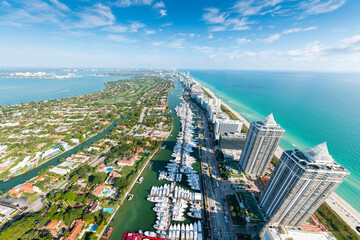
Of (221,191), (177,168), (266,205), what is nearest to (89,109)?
(177,168)

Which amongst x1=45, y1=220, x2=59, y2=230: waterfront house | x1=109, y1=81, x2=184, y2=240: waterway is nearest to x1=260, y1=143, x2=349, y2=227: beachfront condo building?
x1=109, y1=81, x2=184, y2=240: waterway

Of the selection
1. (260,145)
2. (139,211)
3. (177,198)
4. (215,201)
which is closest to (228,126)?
(260,145)

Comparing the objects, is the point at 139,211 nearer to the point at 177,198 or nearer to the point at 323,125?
the point at 177,198

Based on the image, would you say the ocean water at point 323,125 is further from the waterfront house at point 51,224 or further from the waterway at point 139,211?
the waterfront house at point 51,224

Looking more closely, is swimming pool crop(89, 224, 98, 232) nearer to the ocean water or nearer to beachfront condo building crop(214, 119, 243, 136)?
beachfront condo building crop(214, 119, 243, 136)

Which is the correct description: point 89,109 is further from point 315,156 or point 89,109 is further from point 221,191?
point 315,156
